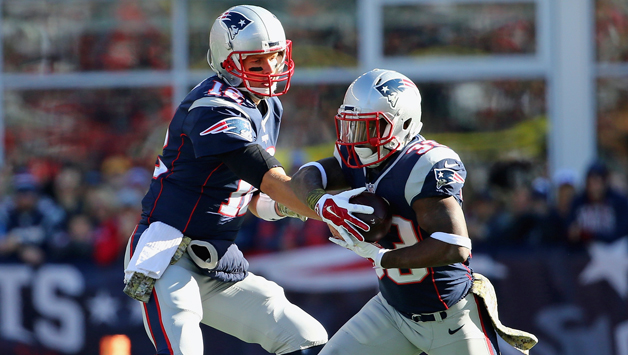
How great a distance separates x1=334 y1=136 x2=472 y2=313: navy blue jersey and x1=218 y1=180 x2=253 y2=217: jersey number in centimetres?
57

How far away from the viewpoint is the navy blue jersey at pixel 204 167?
330cm

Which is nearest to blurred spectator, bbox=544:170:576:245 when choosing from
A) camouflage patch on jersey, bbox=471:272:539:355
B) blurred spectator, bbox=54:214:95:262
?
camouflage patch on jersey, bbox=471:272:539:355

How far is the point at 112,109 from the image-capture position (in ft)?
29.7

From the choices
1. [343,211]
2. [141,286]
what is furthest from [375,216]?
[141,286]

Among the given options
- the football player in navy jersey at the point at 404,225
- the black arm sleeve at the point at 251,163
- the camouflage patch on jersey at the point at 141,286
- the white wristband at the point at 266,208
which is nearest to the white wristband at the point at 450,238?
the football player in navy jersey at the point at 404,225

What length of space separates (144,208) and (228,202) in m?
0.39

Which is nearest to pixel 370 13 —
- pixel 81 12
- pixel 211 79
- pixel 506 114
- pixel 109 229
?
pixel 506 114

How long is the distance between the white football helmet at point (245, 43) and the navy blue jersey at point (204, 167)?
0.26 ft

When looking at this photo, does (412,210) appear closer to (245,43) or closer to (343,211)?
(343,211)

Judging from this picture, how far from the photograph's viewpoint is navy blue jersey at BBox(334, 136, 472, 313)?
308 cm

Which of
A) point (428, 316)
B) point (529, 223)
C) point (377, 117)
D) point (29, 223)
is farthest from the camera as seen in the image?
point (29, 223)

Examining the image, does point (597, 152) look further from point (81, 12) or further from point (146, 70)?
point (81, 12)

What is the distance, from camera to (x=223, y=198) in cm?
354

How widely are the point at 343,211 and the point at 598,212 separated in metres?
3.93
